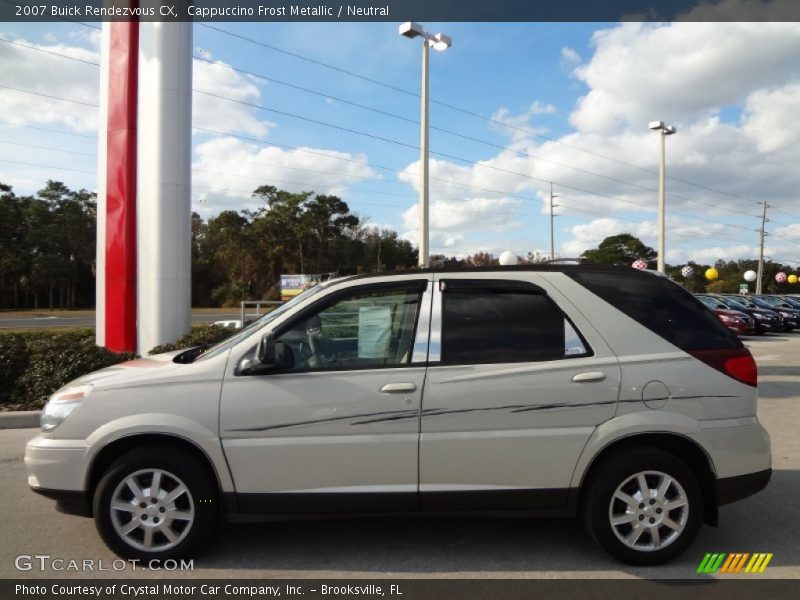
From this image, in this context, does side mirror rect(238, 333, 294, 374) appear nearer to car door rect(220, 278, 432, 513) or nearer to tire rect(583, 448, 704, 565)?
car door rect(220, 278, 432, 513)

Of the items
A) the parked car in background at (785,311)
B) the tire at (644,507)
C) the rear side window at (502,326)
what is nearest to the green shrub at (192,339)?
the rear side window at (502,326)

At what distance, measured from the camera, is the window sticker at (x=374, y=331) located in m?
3.85

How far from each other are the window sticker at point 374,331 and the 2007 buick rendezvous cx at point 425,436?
35 mm

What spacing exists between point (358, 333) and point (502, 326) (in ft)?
3.19

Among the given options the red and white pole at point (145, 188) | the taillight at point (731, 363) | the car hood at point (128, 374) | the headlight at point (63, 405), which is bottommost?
the headlight at point (63, 405)

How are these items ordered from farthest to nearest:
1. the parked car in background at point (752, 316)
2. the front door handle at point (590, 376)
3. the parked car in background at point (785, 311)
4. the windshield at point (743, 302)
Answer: the windshield at point (743, 302)
the parked car in background at point (785, 311)
the parked car in background at point (752, 316)
the front door handle at point (590, 376)

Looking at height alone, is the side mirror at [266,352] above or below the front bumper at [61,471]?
above

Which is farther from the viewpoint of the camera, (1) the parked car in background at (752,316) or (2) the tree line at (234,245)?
(2) the tree line at (234,245)

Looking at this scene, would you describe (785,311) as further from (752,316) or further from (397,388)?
(397,388)

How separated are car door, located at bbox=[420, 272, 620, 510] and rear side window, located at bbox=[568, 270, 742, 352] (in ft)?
1.24

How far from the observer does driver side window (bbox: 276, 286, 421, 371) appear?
379cm

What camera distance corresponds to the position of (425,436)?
11.9 ft

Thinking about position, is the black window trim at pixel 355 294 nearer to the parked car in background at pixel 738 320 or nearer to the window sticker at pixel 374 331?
the window sticker at pixel 374 331
